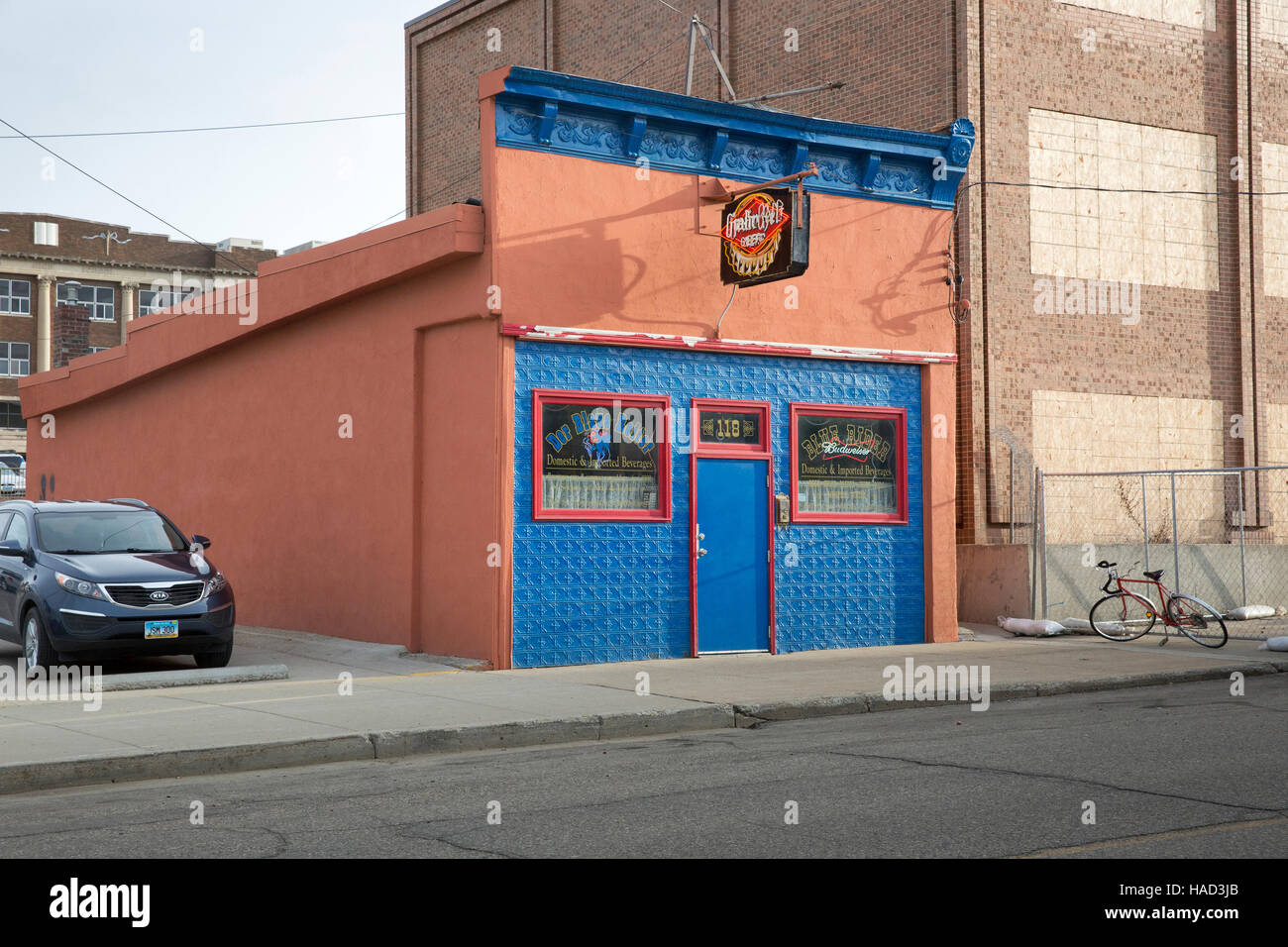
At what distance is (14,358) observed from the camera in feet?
226

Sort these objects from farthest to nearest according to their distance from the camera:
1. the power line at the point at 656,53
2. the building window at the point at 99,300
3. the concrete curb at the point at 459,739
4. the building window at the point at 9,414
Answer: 1. the building window at the point at 99,300
2. the building window at the point at 9,414
3. the power line at the point at 656,53
4. the concrete curb at the point at 459,739

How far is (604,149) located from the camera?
14281 mm

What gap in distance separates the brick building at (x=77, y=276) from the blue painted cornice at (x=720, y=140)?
56463mm

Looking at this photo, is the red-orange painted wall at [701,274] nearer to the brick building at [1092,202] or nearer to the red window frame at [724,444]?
the red window frame at [724,444]

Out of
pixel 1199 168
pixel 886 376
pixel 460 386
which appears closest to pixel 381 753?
pixel 460 386

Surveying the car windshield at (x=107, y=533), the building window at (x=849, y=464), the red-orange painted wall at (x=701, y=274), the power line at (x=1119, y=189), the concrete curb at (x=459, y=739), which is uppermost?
the power line at (x=1119, y=189)

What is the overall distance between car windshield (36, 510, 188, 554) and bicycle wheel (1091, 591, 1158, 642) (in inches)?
434

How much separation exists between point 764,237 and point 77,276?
64758mm

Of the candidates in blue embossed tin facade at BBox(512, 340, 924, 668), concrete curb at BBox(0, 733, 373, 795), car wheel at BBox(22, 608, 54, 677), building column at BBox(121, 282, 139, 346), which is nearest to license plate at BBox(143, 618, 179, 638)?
car wheel at BBox(22, 608, 54, 677)

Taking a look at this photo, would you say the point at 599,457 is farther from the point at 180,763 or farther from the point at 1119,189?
the point at 1119,189

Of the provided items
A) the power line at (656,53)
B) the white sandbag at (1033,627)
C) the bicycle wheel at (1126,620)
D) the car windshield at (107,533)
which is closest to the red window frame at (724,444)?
the white sandbag at (1033,627)

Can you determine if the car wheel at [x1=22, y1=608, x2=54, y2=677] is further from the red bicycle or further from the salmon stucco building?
the red bicycle

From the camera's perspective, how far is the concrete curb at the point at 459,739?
8.18 metres

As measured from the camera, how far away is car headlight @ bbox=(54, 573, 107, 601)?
40.3ft
